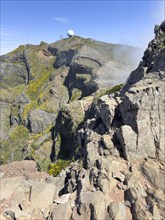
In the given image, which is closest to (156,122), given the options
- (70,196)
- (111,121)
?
(111,121)

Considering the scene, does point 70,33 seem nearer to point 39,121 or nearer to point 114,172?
point 39,121

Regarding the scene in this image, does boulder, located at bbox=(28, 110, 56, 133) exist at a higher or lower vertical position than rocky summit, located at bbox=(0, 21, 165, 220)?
lower

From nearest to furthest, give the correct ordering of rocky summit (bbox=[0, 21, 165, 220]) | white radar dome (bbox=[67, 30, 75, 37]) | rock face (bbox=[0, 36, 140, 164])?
rocky summit (bbox=[0, 21, 165, 220]), rock face (bbox=[0, 36, 140, 164]), white radar dome (bbox=[67, 30, 75, 37])

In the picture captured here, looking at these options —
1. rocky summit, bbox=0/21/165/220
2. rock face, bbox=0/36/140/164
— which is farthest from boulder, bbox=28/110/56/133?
rocky summit, bbox=0/21/165/220

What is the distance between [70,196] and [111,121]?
12.1m

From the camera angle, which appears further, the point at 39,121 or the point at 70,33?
the point at 70,33

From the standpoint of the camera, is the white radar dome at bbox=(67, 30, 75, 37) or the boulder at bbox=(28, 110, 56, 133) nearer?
the boulder at bbox=(28, 110, 56, 133)

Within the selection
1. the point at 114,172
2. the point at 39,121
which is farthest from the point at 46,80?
the point at 114,172

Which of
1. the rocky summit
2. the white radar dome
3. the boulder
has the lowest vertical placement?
the boulder

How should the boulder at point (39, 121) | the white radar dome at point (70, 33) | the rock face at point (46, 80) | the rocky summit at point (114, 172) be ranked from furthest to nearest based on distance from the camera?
the white radar dome at point (70, 33)
the boulder at point (39, 121)
the rock face at point (46, 80)
the rocky summit at point (114, 172)

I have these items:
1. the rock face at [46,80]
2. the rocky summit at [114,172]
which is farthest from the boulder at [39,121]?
the rocky summit at [114,172]

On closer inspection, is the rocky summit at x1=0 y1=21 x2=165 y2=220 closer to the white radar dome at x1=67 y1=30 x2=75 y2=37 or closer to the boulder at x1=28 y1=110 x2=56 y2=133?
the boulder at x1=28 y1=110 x2=56 y2=133

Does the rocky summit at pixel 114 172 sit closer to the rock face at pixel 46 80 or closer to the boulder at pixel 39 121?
the rock face at pixel 46 80

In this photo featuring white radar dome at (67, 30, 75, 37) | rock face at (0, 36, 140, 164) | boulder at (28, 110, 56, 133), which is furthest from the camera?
white radar dome at (67, 30, 75, 37)
